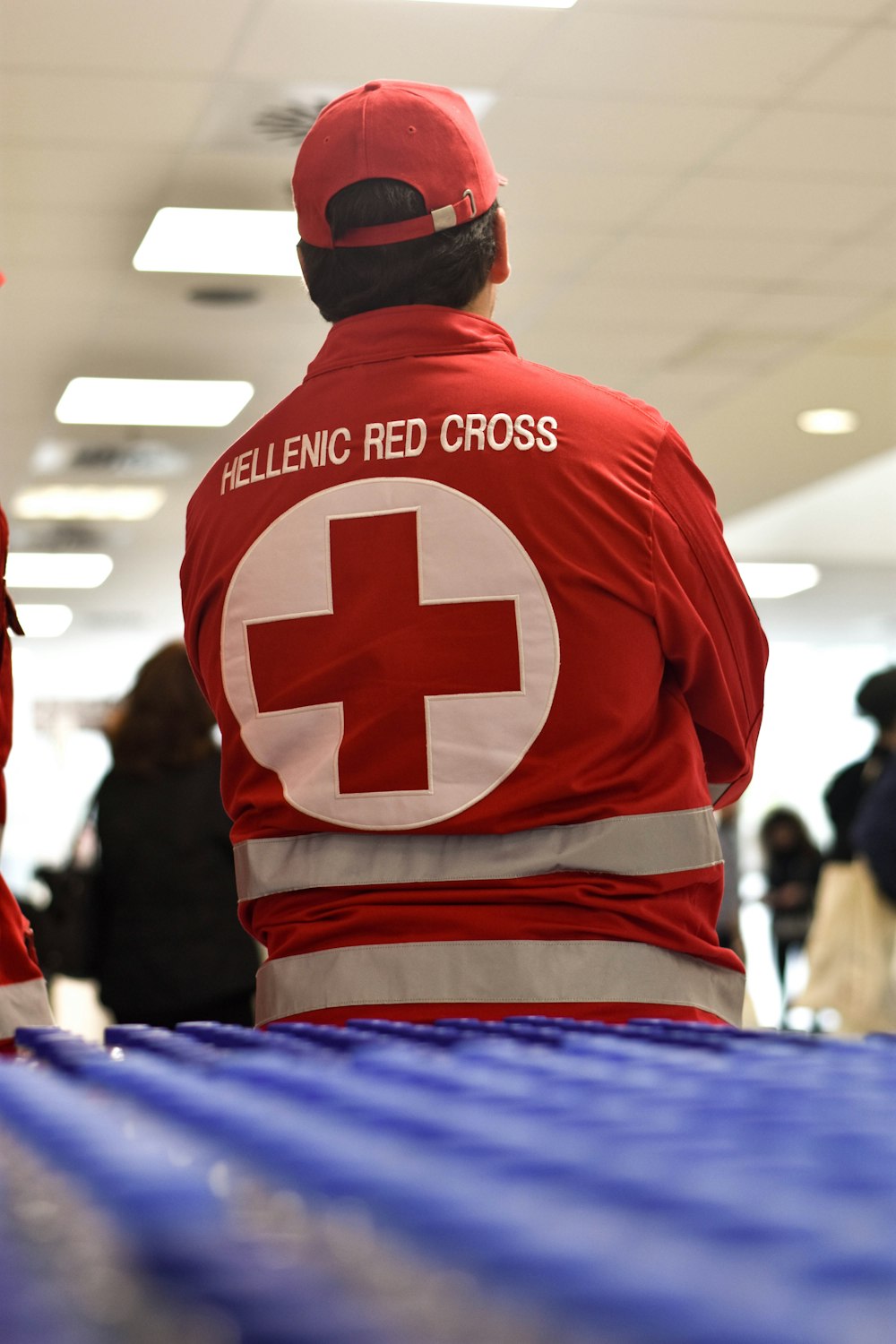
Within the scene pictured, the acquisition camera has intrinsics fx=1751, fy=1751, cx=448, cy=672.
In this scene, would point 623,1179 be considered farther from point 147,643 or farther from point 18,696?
point 18,696

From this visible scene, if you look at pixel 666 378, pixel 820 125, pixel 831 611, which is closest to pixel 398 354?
pixel 820 125

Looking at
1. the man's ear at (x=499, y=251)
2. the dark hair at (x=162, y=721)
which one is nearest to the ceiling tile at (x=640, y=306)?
the dark hair at (x=162, y=721)

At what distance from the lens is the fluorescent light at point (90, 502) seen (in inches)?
367

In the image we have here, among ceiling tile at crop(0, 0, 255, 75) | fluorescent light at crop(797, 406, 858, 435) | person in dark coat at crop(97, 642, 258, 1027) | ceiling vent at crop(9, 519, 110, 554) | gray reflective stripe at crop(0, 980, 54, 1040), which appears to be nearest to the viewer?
gray reflective stripe at crop(0, 980, 54, 1040)

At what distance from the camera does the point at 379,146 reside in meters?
1.58

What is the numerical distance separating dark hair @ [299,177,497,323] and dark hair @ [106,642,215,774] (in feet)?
7.94

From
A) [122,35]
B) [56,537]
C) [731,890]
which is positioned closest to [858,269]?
[731,890]

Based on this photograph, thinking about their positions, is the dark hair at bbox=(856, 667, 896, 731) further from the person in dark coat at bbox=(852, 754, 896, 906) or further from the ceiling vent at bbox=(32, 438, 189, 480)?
the ceiling vent at bbox=(32, 438, 189, 480)

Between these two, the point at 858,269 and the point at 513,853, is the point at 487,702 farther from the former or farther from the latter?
the point at 858,269

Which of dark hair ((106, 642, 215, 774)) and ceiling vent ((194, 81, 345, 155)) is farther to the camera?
ceiling vent ((194, 81, 345, 155))

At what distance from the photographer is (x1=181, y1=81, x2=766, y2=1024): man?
55.2 inches

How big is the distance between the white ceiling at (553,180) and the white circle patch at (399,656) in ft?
10.3

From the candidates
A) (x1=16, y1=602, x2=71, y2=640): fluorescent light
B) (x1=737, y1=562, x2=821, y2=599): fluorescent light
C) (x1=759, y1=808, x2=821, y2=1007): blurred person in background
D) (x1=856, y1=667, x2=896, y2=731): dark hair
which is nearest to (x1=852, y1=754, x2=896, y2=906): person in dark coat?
(x1=856, y1=667, x2=896, y2=731): dark hair

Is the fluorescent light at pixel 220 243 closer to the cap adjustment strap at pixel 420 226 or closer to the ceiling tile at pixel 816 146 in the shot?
the ceiling tile at pixel 816 146
